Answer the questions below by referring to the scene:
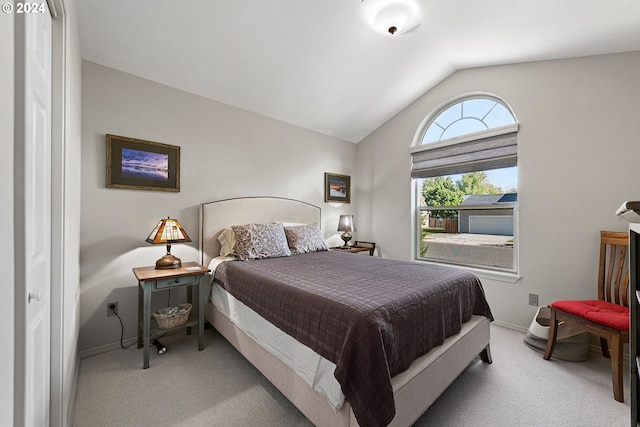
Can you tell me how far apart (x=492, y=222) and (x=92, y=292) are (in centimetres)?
417

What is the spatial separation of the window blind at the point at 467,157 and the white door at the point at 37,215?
3.66 m

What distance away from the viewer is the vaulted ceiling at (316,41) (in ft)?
6.83

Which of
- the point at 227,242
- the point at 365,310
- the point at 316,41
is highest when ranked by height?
the point at 316,41

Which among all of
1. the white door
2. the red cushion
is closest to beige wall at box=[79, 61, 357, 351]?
the white door

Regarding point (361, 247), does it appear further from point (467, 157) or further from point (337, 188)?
point (467, 157)

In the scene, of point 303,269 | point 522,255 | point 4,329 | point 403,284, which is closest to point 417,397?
point 403,284

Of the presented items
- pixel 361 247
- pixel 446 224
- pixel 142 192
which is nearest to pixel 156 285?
pixel 142 192

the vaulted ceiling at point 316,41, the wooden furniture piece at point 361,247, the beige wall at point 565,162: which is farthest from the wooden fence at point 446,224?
the vaulted ceiling at point 316,41

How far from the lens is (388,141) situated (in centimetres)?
417

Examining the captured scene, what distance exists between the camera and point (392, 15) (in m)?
2.30

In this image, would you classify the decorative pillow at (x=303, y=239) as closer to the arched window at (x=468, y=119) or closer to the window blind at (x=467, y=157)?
the window blind at (x=467, y=157)

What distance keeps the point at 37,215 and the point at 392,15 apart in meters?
2.72

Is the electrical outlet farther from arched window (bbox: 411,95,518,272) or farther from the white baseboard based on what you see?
arched window (bbox: 411,95,518,272)

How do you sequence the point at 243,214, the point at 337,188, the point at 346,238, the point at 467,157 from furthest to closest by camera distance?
the point at 337,188
the point at 346,238
the point at 467,157
the point at 243,214
